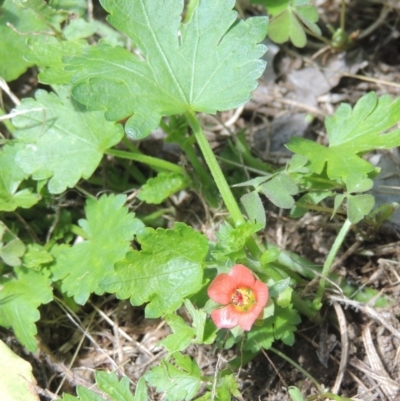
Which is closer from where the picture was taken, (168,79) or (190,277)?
(190,277)

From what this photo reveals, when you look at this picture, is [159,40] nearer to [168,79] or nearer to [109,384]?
[168,79]

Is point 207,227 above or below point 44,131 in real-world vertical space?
below

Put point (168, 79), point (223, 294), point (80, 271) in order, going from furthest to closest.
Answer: point (80, 271), point (168, 79), point (223, 294)

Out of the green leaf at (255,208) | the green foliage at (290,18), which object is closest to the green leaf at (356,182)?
the green leaf at (255,208)

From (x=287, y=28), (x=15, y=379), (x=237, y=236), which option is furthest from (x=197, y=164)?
(x=15, y=379)

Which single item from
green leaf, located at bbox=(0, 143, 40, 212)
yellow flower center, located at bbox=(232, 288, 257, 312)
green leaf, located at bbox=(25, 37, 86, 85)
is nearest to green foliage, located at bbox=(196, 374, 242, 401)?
yellow flower center, located at bbox=(232, 288, 257, 312)

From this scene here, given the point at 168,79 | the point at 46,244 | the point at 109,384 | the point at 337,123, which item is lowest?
the point at 109,384

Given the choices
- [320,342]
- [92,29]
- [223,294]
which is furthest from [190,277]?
[92,29]

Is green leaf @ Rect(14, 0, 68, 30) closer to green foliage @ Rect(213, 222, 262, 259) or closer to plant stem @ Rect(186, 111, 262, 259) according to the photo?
plant stem @ Rect(186, 111, 262, 259)
